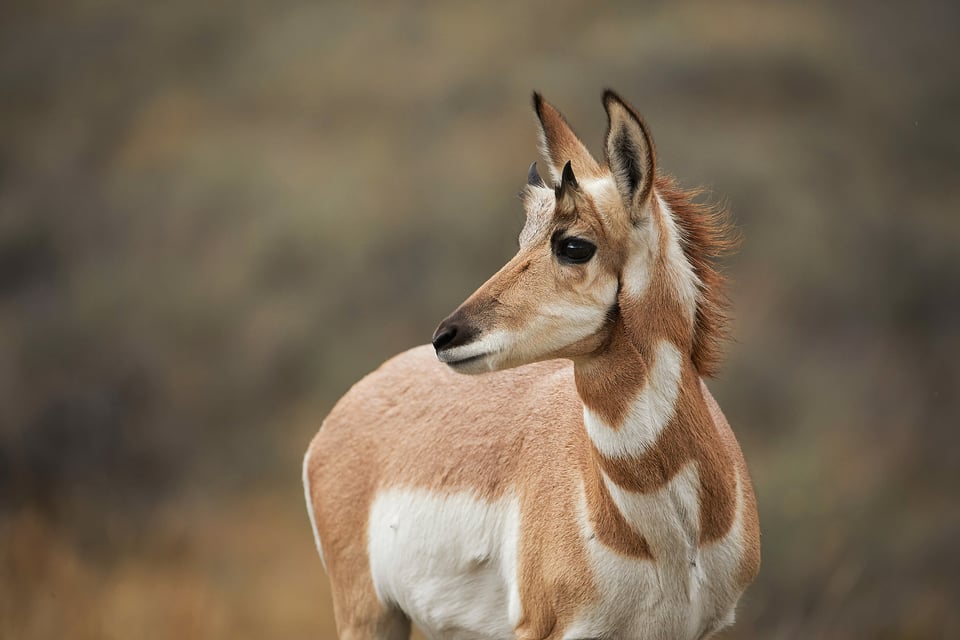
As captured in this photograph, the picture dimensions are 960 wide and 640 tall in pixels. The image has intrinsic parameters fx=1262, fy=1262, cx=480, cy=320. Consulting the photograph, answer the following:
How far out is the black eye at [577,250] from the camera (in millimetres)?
4980

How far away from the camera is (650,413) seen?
505 cm

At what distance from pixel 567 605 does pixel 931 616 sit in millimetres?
10713

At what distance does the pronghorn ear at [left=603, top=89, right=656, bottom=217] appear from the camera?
4.86 metres

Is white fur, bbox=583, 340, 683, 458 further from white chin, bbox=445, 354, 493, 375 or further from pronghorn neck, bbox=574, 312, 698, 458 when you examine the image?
white chin, bbox=445, 354, 493, 375

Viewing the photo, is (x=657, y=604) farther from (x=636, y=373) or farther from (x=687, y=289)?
(x=687, y=289)

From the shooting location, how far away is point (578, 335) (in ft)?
16.2

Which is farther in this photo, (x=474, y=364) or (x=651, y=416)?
(x=651, y=416)

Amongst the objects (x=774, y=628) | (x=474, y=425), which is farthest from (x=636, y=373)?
(x=774, y=628)

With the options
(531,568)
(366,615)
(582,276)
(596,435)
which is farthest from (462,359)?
(366,615)

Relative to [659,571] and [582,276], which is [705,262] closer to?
[582,276]

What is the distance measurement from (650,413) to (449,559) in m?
1.55

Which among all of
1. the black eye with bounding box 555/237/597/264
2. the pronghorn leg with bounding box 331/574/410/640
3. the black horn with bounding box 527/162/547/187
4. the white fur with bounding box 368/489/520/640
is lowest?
the pronghorn leg with bounding box 331/574/410/640


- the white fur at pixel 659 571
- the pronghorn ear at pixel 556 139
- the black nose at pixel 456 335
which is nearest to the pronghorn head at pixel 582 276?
the black nose at pixel 456 335

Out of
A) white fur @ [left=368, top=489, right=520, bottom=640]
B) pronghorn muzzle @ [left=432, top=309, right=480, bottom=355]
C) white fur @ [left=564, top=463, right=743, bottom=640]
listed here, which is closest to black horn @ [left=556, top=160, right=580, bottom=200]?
pronghorn muzzle @ [left=432, top=309, right=480, bottom=355]
